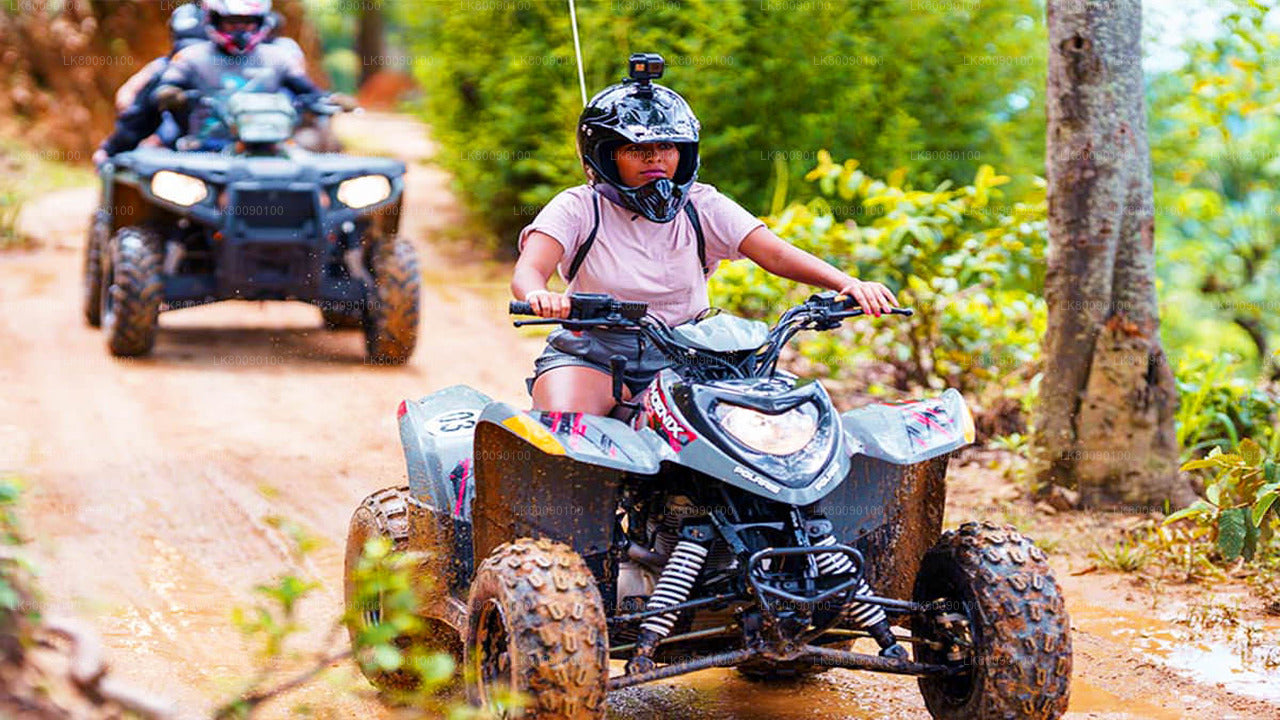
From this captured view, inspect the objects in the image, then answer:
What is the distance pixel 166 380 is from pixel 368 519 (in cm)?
492

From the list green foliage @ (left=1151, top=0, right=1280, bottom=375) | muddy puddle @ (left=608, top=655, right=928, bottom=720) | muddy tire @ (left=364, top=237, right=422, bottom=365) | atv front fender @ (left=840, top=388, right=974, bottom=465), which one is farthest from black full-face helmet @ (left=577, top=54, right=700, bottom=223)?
muddy tire @ (left=364, top=237, right=422, bottom=365)

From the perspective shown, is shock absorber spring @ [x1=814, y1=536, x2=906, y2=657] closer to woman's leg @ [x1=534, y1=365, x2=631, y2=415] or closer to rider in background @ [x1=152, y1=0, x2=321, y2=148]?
woman's leg @ [x1=534, y1=365, x2=631, y2=415]

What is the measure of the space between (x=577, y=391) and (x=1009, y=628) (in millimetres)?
1355

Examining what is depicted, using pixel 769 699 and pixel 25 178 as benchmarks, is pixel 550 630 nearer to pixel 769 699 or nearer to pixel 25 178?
pixel 769 699

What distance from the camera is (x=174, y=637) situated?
528 centimetres

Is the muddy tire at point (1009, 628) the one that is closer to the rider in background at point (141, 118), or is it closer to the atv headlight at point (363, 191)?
the atv headlight at point (363, 191)

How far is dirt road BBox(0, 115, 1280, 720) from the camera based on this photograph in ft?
16.0

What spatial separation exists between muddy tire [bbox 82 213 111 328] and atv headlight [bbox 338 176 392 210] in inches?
75.7

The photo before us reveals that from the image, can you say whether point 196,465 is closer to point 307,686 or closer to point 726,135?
point 307,686

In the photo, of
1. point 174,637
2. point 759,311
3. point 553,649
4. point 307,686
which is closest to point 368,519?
point 307,686

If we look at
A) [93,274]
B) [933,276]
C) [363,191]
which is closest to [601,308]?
[933,276]

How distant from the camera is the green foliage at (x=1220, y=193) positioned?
9.12m

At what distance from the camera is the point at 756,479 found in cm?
380

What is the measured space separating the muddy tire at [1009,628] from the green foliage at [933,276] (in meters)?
3.76
